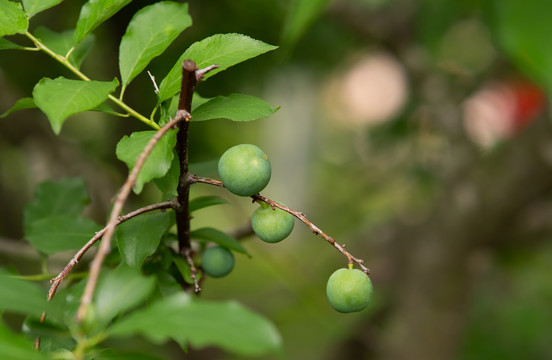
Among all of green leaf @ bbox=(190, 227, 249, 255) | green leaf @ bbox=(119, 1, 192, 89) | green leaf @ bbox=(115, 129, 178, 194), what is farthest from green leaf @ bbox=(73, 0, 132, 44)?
green leaf @ bbox=(190, 227, 249, 255)

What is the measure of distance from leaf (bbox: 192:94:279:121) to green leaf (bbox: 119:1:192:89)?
69 mm

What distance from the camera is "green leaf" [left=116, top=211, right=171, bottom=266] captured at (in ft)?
1.84

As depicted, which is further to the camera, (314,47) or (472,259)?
(314,47)

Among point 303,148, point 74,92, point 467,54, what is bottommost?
point 74,92

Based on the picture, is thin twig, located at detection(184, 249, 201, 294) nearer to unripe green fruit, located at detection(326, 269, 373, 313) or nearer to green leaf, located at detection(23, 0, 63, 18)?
unripe green fruit, located at detection(326, 269, 373, 313)

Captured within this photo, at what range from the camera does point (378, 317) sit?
210 centimetres

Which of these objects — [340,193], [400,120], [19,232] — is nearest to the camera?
[19,232]

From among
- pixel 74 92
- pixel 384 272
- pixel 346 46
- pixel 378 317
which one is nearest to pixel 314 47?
pixel 346 46

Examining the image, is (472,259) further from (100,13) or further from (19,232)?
(100,13)

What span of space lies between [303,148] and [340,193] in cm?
78

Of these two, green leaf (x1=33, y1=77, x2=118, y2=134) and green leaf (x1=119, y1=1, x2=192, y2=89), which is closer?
green leaf (x1=33, y1=77, x2=118, y2=134)

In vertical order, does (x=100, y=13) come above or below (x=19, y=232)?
below

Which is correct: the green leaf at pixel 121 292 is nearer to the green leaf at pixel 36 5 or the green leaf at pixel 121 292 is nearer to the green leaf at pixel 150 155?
the green leaf at pixel 150 155

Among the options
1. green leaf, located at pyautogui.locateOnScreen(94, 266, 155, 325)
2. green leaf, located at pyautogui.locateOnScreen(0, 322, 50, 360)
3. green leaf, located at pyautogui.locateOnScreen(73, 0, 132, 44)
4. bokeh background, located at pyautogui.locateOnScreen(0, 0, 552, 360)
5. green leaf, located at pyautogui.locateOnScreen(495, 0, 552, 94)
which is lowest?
green leaf, located at pyautogui.locateOnScreen(0, 322, 50, 360)
